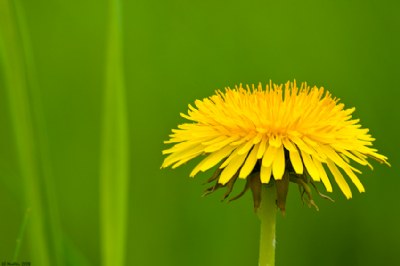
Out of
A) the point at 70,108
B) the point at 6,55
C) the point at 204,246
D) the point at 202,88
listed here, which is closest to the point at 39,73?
the point at 70,108

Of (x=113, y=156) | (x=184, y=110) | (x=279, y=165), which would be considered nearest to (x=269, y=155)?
(x=279, y=165)

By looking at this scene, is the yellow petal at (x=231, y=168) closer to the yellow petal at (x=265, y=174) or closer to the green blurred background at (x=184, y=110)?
the yellow petal at (x=265, y=174)

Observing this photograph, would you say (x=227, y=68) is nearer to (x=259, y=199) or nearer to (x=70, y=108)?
A: (x=70, y=108)

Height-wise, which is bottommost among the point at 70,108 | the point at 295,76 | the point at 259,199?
the point at 259,199

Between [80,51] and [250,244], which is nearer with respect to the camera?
[250,244]

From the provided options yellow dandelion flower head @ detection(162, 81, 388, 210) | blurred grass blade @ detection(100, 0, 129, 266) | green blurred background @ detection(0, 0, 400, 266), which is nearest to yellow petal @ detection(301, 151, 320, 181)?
yellow dandelion flower head @ detection(162, 81, 388, 210)

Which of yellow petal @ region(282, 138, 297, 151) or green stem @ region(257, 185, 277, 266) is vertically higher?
yellow petal @ region(282, 138, 297, 151)

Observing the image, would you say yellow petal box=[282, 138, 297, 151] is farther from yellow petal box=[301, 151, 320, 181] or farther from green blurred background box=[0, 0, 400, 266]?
green blurred background box=[0, 0, 400, 266]
